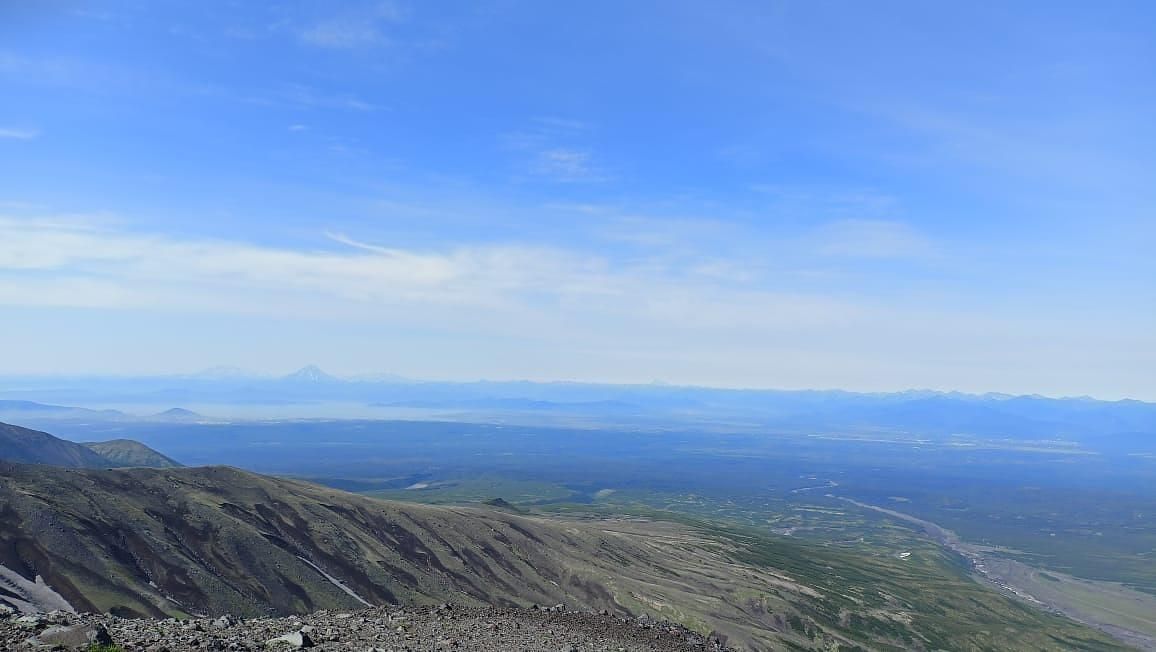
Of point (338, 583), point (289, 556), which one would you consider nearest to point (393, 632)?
point (338, 583)

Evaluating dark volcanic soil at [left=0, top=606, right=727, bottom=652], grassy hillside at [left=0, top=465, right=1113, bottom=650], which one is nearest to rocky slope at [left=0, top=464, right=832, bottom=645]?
grassy hillside at [left=0, top=465, right=1113, bottom=650]

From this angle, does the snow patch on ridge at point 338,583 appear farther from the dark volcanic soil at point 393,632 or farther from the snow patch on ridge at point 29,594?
the dark volcanic soil at point 393,632

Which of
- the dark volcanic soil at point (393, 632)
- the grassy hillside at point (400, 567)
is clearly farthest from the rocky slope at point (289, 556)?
the dark volcanic soil at point (393, 632)

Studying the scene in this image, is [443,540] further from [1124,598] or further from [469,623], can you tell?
[1124,598]

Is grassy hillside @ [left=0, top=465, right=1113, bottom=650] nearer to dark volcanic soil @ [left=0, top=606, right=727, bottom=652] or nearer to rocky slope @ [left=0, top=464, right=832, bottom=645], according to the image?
rocky slope @ [left=0, top=464, right=832, bottom=645]

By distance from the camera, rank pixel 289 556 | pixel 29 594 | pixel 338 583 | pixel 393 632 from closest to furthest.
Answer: pixel 393 632, pixel 29 594, pixel 338 583, pixel 289 556

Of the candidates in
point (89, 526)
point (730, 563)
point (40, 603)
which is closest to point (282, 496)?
point (89, 526)

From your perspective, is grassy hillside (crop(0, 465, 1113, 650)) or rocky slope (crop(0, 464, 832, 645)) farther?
grassy hillside (crop(0, 465, 1113, 650))

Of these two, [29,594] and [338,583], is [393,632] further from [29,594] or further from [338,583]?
[338,583]
